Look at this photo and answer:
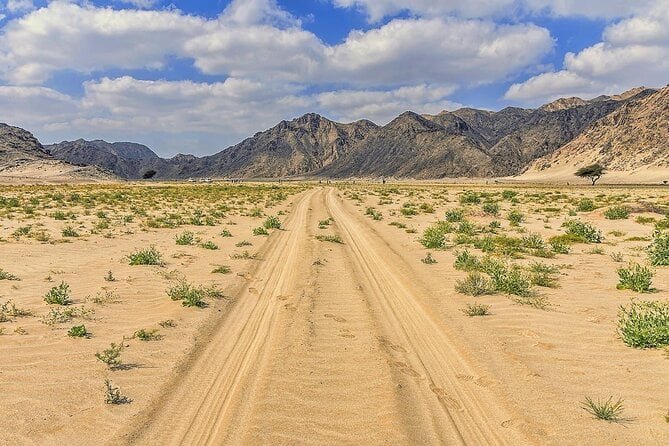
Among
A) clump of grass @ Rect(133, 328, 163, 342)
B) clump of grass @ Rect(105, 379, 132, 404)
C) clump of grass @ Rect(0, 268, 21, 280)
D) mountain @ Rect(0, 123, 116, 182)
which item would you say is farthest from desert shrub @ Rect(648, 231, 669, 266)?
mountain @ Rect(0, 123, 116, 182)

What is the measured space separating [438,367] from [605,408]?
2.27 m

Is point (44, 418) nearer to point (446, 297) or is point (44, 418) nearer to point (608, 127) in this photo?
point (446, 297)

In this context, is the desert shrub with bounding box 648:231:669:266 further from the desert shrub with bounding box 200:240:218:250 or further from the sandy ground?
the desert shrub with bounding box 200:240:218:250

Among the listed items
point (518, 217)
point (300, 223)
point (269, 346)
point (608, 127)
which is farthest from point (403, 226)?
point (608, 127)

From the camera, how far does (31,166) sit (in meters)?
142

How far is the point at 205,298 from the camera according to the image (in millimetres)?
10352

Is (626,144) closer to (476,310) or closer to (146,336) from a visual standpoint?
(476,310)

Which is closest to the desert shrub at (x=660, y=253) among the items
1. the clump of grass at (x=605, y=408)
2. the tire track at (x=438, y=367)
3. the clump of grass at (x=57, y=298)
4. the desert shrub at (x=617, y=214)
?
the tire track at (x=438, y=367)

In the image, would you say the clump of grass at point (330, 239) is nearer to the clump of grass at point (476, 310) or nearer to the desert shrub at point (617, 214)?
the clump of grass at point (476, 310)

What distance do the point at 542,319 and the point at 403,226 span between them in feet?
50.2

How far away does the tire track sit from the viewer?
5094 mm

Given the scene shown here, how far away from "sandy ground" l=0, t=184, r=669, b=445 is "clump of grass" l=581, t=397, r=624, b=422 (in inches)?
5.0

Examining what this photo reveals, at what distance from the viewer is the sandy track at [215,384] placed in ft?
16.3

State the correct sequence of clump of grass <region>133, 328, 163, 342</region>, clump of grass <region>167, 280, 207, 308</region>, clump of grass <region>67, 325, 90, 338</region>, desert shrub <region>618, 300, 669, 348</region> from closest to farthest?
desert shrub <region>618, 300, 669, 348</region> < clump of grass <region>67, 325, 90, 338</region> < clump of grass <region>133, 328, 163, 342</region> < clump of grass <region>167, 280, 207, 308</region>
